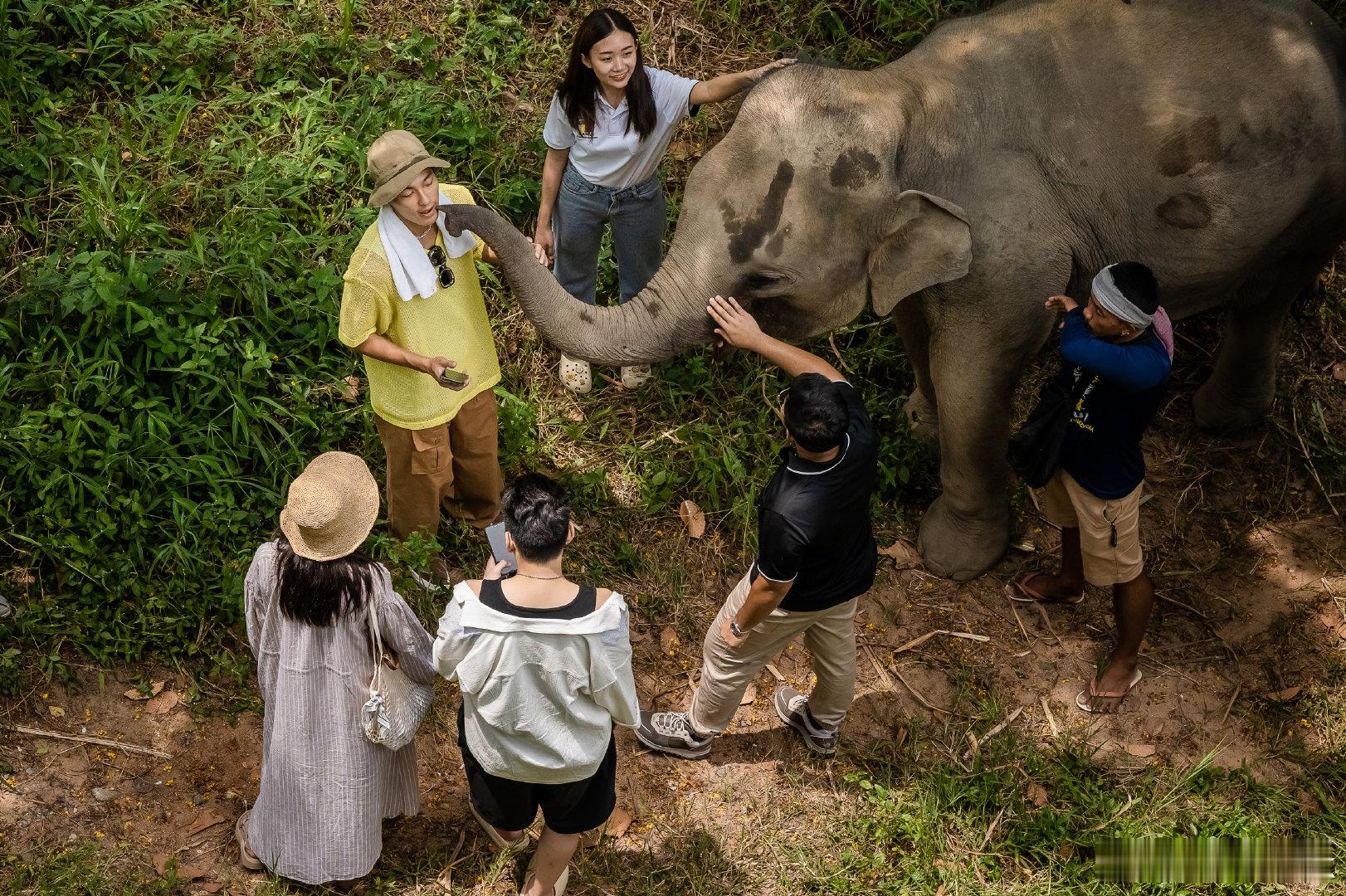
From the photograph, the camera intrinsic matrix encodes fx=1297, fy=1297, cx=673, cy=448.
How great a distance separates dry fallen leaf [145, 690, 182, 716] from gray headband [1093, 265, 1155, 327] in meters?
3.54

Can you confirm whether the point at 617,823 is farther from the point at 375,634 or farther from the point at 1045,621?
the point at 1045,621

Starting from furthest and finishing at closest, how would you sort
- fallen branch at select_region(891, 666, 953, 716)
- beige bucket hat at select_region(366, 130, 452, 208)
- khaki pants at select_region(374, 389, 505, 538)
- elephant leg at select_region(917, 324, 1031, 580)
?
1. fallen branch at select_region(891, 666, 953, 716)
2. elephant leg at select_region(917, 324, 1031, 580)
3. khaki pants at select_region(374, 389, 505, 538)
4. beige bucket hat at select_region(366, 130, 452, 208)

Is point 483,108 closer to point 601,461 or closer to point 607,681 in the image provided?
point 601,461

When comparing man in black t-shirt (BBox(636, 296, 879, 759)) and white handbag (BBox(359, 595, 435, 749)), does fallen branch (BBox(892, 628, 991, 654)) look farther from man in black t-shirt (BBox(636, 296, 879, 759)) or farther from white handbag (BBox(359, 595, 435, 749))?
white handbag (BBox(359, 595, 435, 749))

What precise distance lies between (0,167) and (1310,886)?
596 centimetres

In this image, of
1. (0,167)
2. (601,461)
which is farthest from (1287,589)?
(0,167)

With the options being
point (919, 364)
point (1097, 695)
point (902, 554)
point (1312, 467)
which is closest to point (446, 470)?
point (902, 554)

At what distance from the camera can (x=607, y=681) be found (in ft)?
11.2

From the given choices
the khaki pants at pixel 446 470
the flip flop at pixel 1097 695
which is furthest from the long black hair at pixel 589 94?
the flip flop at pixel 1097 695

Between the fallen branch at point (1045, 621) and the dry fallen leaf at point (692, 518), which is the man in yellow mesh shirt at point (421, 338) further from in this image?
the fallen branch at point (1045, 621)

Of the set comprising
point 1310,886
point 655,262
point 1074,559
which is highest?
point 655,262

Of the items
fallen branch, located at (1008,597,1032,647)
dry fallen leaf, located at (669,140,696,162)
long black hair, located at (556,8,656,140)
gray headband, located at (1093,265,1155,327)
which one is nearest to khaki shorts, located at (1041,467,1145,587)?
fallen branch, located at (1008,597,1032,647)

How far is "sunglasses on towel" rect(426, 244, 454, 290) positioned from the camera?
429 cm

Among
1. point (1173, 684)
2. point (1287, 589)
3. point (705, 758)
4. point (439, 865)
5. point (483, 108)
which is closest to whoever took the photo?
point (439, 865)
